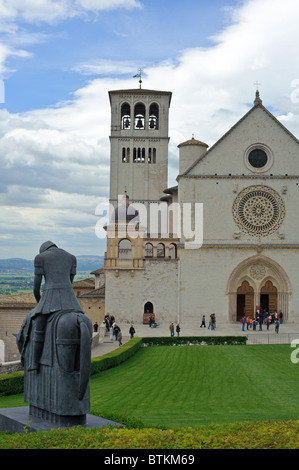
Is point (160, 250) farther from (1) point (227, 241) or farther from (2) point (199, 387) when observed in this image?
(2) point (199, 387)

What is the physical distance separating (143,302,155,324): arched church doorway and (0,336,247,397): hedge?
952 centimetres

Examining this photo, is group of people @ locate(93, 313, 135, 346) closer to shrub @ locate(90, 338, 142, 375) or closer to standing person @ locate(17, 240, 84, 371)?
shrub @ locate(90, 338, 142, 375)

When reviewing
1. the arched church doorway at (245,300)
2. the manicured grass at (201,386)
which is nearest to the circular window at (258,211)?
the arched church doorway at (245,300)

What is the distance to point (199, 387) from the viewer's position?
2130cm

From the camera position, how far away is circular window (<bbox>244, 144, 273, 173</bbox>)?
1845 inches

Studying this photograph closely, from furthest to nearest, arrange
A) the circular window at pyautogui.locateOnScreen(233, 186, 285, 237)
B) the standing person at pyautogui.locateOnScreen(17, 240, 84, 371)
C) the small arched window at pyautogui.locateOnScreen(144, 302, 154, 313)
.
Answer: the circular window at pyautogui.locateOnScreen(233, 186, 285, 237) → the small arched window at pyautogui.locateOnScreen(144, 302, 154, 313) → the standing person at pyautogui.locateOnScreen(17, 240, 84, 371)

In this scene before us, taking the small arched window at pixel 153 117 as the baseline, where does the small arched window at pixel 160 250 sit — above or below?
below

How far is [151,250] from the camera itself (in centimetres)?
5969

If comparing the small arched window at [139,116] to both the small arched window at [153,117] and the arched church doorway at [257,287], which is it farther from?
the arched church doorway at [257,287]

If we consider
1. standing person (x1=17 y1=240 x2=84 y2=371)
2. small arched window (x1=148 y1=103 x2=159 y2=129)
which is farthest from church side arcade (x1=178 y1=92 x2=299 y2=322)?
standing person (x1=17 y1=240 x2=84 y2=371)

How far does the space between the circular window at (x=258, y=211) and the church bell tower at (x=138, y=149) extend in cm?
2114

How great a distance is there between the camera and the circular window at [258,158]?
4688cm

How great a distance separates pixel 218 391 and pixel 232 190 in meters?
28.1

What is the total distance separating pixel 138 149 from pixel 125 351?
135ft
